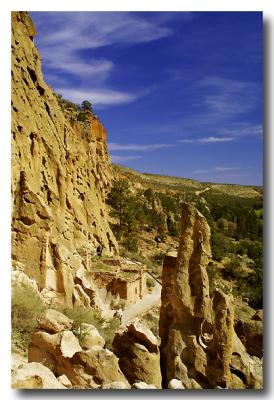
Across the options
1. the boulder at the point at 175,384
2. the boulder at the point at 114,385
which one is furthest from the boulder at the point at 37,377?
the boulder at the point at 175,384

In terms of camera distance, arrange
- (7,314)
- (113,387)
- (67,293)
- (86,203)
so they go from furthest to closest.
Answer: (86,203) < (67,293) < (7,314) < (113,387)

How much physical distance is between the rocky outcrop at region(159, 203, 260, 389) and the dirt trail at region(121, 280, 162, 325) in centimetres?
648

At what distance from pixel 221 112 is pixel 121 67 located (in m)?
1.54

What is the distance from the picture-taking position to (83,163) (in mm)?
18781

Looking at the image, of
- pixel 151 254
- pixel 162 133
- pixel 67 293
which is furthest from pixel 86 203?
pixel 162 133

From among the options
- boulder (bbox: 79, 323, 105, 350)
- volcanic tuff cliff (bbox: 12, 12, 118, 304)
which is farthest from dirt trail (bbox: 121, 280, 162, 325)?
boulder (bbox: 79, 323, 105, 350)

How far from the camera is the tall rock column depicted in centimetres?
584

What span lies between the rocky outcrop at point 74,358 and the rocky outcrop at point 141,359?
0.57 feet

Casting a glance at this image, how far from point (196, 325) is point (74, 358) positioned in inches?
61.0

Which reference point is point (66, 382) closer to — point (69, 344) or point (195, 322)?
point (69, 344)

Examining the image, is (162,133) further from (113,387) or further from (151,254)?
(151,254)

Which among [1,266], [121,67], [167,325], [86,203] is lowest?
[167,325]

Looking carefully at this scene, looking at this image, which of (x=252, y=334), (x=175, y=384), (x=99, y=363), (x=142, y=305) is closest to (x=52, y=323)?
(x=99, y=363)

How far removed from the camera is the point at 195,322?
6.06m
